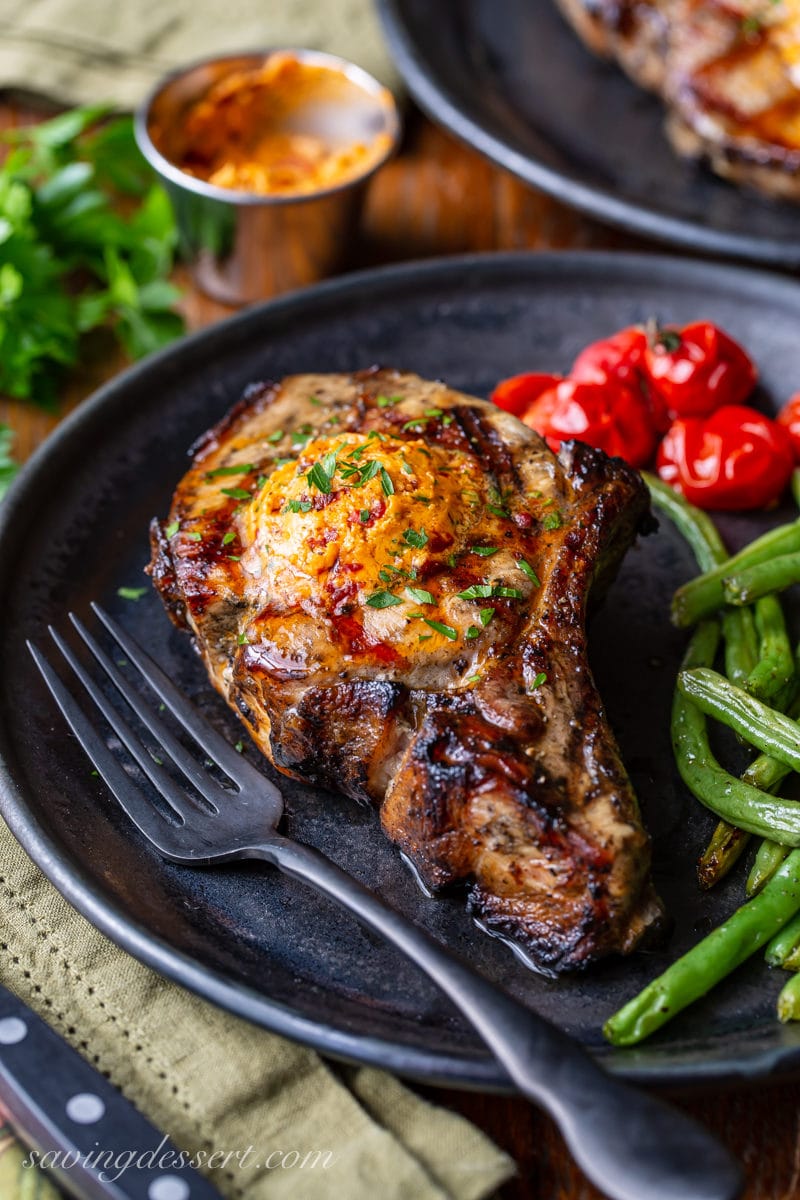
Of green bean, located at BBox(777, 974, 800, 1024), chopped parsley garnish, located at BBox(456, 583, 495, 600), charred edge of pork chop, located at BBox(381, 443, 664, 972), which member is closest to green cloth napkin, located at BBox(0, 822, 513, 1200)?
charred edge of pork chop, located at BBox(381, 443, 664, 972)

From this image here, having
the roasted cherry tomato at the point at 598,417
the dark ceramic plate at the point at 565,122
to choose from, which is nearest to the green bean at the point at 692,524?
the roasted cherry tomato at the point at 598,417

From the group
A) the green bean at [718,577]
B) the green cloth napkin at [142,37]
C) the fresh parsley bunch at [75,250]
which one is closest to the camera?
the green bean at [718,577]

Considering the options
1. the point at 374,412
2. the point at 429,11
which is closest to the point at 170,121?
the point at 429,11

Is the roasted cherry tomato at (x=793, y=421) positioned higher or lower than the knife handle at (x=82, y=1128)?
lower

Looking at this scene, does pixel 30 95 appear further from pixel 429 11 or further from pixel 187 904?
pixel 187 904

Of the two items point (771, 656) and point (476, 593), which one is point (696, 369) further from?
point (476, 593)

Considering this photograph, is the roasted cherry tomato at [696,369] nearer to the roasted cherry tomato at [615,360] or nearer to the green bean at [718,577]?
the roasted cherry tomato at [615,360]

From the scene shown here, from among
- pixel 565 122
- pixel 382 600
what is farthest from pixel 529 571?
pixel 565 122
